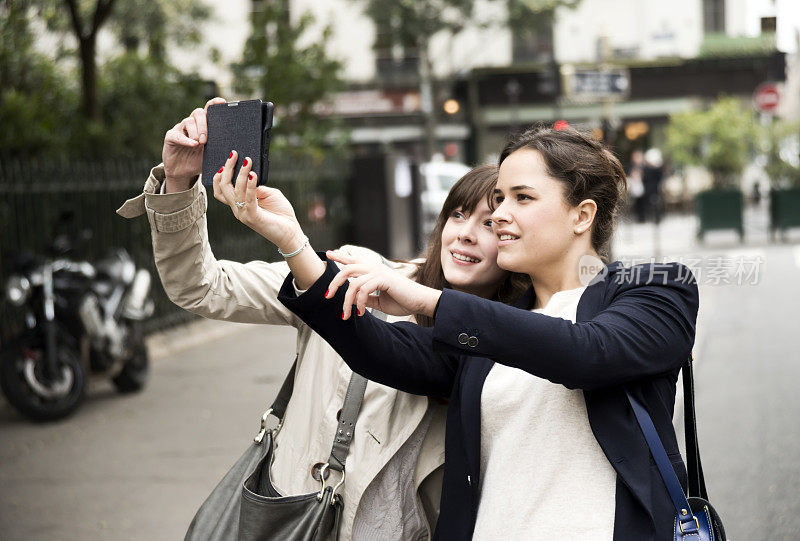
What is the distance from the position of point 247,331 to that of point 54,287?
4247mm

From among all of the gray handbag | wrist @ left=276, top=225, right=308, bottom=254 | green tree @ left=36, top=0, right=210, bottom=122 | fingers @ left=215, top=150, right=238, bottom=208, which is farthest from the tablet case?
green tree @ left=36, top=0, right=210, bottom=122

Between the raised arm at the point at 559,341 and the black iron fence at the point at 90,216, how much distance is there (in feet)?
20.2

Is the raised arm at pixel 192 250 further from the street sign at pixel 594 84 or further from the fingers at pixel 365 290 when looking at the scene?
the street sign at pixel 594 84

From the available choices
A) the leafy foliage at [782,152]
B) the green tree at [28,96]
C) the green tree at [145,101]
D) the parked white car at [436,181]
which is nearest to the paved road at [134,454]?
the green tree at [28,96]

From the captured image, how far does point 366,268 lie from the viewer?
183cm

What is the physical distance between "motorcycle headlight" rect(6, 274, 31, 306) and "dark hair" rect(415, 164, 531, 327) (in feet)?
16.4

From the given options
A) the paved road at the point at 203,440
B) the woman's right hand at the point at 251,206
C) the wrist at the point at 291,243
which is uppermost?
the woman's right hand at the point at 251,206

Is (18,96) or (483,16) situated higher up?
(483,16)

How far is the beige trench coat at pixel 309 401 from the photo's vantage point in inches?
89.4

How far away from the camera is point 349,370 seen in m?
2.33

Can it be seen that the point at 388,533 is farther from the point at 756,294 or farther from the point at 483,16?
the point at 483,16

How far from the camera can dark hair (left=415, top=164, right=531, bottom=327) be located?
8.00 ft

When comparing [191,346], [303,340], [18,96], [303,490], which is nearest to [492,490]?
[303,490]

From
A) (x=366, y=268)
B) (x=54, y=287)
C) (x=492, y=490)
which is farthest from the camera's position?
(x=54, y=287)
